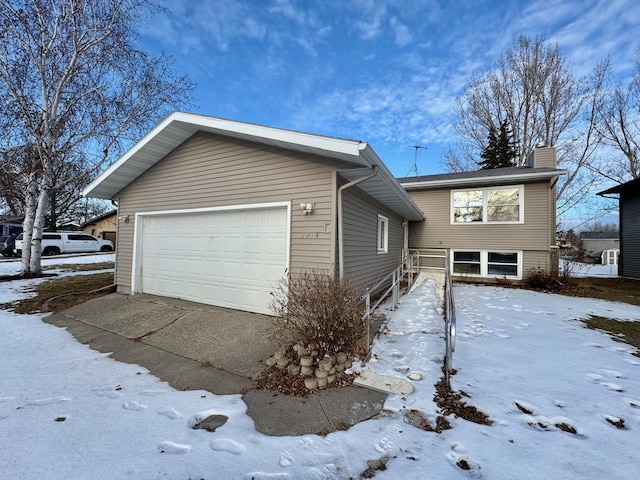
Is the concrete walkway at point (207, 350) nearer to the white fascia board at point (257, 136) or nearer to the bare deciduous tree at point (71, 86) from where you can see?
the white fascia board at point (257, 136)

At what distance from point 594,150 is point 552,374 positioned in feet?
70.5

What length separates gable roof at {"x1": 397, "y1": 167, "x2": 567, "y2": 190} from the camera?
32.5 ft

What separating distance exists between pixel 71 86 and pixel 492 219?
54.9 feet

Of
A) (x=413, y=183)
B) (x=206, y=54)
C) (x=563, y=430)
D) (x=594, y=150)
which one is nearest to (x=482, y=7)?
(x=413, y=183)

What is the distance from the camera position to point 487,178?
10539 millimetres

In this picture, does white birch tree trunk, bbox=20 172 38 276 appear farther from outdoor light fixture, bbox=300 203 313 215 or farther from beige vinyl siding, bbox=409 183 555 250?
beige vinyl siding, bbox=409 183 555 250

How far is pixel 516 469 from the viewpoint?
1.97 metres

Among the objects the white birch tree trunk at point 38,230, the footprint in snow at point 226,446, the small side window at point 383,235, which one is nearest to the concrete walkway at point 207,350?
the footprint in snow at point 226,446

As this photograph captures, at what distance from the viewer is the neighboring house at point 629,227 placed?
12758 mm

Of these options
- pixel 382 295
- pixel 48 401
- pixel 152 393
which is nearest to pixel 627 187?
pixel 382 295

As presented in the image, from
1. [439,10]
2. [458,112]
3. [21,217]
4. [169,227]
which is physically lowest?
[169,227]

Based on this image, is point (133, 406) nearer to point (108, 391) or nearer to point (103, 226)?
point (108, 391)

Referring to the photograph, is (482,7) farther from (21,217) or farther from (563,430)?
(21,217)

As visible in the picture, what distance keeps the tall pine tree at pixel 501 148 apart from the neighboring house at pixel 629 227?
614 centimetres
